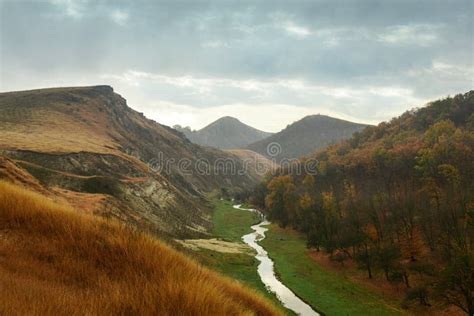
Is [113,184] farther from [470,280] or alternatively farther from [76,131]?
[76,131]

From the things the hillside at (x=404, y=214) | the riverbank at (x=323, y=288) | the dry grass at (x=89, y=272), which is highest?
the dry grass at (x=89, y=272)

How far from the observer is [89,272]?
5.75 metres

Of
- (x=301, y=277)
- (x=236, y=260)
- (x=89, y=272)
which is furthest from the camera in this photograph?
(x=236, y=260)

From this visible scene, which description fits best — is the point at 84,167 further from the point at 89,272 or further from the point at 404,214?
the point at 89,272

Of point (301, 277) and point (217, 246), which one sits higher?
point (217, 246)

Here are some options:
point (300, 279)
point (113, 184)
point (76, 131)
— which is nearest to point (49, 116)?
point (76, 131)

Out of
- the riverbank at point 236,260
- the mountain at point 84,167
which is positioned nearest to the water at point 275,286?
the riverbank at point 236,260

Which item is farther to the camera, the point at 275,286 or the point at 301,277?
the point at 301,277

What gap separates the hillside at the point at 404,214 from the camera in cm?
3778

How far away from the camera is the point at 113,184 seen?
222ft

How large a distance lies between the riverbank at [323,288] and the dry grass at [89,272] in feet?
112

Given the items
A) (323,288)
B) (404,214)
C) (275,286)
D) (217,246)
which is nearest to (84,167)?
(217,246)

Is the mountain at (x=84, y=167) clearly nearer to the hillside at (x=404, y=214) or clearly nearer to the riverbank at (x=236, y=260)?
the riverbank at (x=236, y=260)

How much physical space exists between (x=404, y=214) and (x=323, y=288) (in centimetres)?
2415
